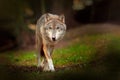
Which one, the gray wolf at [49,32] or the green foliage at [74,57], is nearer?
the green foliage at [74,57]

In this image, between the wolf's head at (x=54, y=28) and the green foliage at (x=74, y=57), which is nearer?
the green foliage at (x=74, y=57)

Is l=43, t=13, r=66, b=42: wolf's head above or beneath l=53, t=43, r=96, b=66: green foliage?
above

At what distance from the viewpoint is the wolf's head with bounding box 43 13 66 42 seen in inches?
301

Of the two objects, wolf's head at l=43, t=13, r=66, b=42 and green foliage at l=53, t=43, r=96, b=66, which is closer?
green foliage at l=53, t=43, r=96, b=66

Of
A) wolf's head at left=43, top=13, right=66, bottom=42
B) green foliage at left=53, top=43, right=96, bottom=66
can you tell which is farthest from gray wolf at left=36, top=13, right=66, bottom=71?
green foliage at left=53, top=43, right=96, bottom=66

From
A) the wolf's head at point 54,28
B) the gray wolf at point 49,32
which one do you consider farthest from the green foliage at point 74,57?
the wolf's head at point 54,28

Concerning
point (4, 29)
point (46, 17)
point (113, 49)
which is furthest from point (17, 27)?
Result: point (113, 49)

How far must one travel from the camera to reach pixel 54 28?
25.5 feet

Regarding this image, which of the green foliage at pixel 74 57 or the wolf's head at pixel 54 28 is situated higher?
the wolf's head at pixel 54 28

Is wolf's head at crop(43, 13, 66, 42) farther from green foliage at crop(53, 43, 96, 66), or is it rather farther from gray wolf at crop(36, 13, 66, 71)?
green foliage at crop(53, 43, 96, 66)

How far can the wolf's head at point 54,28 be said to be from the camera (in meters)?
7.66

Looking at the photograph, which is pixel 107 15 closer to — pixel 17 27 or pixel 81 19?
pixel 81 19

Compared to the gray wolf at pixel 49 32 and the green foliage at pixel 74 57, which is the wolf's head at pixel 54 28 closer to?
the gray wolf at pixel 49 32

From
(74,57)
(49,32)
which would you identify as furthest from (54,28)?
(74,57)
